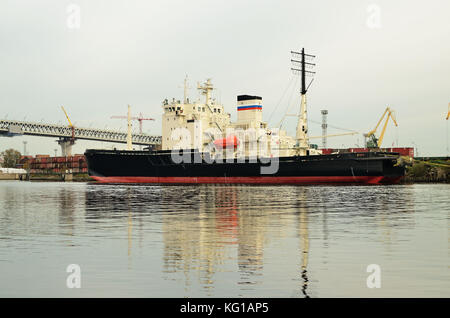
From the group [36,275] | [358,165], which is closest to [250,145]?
[358,165]

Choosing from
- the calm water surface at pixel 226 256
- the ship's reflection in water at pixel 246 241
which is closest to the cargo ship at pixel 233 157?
the ship's reflection in water at pixel 246 241

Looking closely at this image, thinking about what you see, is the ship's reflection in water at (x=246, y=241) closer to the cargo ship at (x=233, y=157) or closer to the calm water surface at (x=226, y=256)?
the calm water surface at (x=226, y=256)

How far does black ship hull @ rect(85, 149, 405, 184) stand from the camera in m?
60.8

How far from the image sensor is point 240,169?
6825 cm

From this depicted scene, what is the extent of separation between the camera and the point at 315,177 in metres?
63.1

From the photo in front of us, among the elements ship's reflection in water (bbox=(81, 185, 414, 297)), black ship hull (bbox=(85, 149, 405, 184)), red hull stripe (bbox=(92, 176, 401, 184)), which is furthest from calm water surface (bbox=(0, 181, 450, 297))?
red hull stripe (bbox=(92, 176, 401, 184))

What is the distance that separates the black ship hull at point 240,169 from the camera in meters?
60.8

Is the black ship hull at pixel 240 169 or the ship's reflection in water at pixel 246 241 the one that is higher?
the black ship hull at pixel 240 169

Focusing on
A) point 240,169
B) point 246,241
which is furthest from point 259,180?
point 246,241

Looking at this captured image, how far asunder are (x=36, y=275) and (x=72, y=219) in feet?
38.7

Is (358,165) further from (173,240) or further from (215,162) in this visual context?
(173,240)

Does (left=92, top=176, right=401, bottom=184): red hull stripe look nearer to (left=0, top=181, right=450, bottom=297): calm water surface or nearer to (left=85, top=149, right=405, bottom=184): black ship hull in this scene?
(left=85, top=149, right=405, bottom=184): black ship hull

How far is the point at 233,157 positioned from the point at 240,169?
7.99 ft
